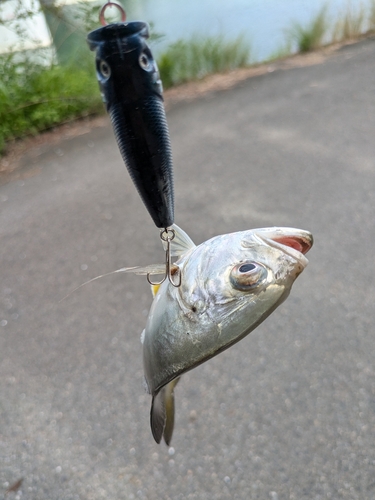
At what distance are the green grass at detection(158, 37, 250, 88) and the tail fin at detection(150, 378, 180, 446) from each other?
6.27 meters

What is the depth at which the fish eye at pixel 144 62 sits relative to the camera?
592 mm

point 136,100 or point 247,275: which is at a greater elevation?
point 136,100

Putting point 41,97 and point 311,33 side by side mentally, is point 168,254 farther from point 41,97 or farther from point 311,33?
point 311,33

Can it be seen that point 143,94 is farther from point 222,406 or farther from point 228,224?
point 228,224

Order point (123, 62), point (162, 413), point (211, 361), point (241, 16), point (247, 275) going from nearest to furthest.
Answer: point (123, 62) < point (247, 275) < point (162, 413) < point (211, 361) < point (241, 16)

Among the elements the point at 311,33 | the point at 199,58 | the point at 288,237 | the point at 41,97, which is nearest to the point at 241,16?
the point at 311,33

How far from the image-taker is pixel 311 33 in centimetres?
732

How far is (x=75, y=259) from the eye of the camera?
360 centimetres

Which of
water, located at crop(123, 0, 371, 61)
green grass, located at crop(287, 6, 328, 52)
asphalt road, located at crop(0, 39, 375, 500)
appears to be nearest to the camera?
asphalt road, located at crop(0, 39, 375, 500)

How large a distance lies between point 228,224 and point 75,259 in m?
1.31

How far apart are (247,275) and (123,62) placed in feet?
1.23

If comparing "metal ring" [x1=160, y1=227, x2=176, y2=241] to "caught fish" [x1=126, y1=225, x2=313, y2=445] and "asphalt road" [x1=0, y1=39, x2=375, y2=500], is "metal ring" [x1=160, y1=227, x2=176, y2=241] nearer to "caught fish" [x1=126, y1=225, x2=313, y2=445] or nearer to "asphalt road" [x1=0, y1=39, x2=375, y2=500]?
"caught fish" [x1=126, y1=225, x2=313, y2=445]

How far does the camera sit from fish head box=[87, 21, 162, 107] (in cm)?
58

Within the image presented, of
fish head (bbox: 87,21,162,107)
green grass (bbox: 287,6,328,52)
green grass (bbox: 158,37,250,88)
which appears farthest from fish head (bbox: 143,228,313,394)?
green grass (bbox: 287,6,328,52)
